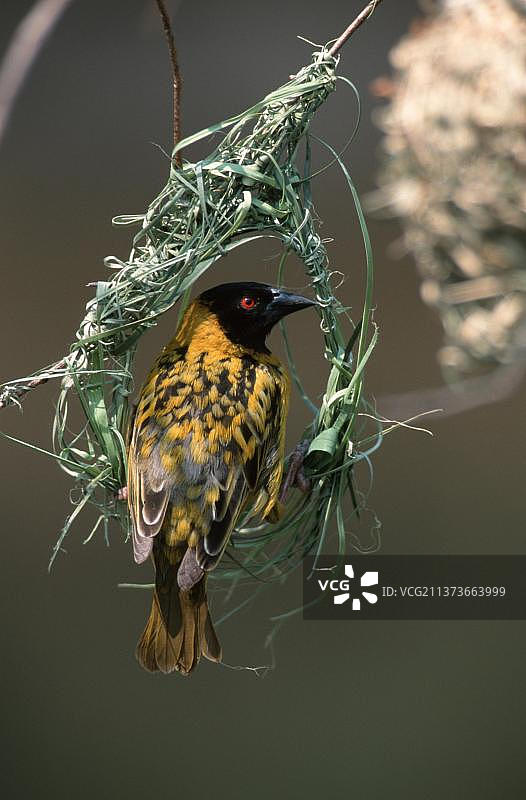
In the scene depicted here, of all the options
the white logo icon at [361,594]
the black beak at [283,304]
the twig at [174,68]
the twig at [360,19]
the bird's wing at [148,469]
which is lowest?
the bird's wing at [148,469]

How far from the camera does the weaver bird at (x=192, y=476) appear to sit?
4.73 feet

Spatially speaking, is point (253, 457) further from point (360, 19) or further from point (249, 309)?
point (360, 19)

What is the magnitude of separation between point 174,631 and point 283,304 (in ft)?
1.54

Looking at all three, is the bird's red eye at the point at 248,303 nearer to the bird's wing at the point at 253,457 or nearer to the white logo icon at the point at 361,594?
the bird's wing at the point at 253,457

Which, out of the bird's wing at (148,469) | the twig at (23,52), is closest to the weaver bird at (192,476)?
the bird's wing at (148,469)

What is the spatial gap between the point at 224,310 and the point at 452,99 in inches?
23.1

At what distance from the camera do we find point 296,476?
155 cm

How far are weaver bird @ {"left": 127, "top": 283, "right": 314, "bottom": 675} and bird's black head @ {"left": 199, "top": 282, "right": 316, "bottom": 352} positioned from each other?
39 mm

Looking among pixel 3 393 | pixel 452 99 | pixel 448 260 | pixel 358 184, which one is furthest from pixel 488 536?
pixel 3 393

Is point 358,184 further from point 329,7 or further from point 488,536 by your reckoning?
point 488,536

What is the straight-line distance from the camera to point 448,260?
6.56 ft

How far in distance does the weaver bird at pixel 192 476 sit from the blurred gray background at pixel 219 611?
181 cm

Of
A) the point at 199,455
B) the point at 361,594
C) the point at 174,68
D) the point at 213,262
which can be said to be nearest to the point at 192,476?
the point at 199,455

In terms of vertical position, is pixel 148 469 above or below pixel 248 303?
below
